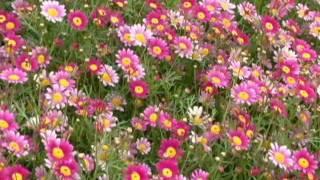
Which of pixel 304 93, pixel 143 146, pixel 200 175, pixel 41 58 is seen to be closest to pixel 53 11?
pixel 41 58

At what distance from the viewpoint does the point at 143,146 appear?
2.76 m

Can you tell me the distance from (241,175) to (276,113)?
36 centimetres

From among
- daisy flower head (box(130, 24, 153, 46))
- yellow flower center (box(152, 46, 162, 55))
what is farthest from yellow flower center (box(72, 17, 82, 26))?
yellow flower center (box(152, 46, 162, 55))

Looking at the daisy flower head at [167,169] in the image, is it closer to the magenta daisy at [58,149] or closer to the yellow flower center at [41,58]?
the magenta daisy at [58,149]

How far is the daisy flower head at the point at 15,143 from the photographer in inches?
98.3

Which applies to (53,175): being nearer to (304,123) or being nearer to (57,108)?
(57,108)

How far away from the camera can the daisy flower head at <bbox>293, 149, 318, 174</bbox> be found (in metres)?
2.80

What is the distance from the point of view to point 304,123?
10.0 feet

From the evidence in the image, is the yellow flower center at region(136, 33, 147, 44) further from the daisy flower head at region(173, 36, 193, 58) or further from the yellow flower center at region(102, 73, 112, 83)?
the yellow flower center at region(102, 73, 112, 83)

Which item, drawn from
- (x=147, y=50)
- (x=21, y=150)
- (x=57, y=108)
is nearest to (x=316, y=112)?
(x=147, y=50)

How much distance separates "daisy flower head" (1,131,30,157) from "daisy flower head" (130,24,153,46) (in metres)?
0.84

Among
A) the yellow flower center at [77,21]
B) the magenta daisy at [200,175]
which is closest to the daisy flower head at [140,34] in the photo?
the yellow flower center at [77,21]

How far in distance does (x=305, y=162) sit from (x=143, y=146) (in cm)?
63

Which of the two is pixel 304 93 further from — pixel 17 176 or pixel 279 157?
pixel 17 176
